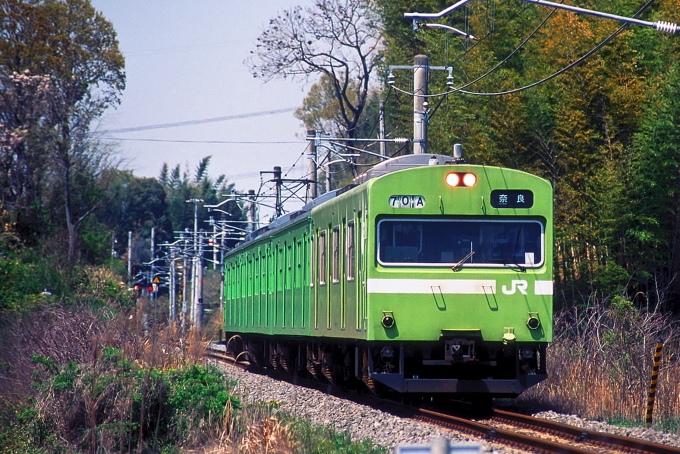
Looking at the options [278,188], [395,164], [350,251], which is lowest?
[350,251]

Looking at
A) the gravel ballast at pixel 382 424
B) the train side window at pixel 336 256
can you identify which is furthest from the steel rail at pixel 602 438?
the train side window at pixel 336 256

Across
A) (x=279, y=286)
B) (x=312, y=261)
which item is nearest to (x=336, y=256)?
(x=312, y=261)

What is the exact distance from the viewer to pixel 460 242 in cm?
1155

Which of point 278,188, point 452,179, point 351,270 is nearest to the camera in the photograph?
point 452,179

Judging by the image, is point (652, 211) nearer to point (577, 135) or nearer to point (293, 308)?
point (577, 135)

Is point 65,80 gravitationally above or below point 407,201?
above

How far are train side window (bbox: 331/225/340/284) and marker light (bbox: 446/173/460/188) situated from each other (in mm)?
2126

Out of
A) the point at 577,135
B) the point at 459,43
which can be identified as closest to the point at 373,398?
the point at 577,135

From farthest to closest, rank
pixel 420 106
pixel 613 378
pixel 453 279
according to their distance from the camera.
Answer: pixel 420 106 < pixel 613 378 < pixel 453 279

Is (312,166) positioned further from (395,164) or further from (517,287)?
(517,287)

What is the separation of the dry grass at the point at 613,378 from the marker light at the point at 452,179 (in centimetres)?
294

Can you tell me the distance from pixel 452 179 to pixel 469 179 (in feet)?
0.64

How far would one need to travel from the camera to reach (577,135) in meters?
20.7

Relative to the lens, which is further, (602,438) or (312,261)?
(312,261)
